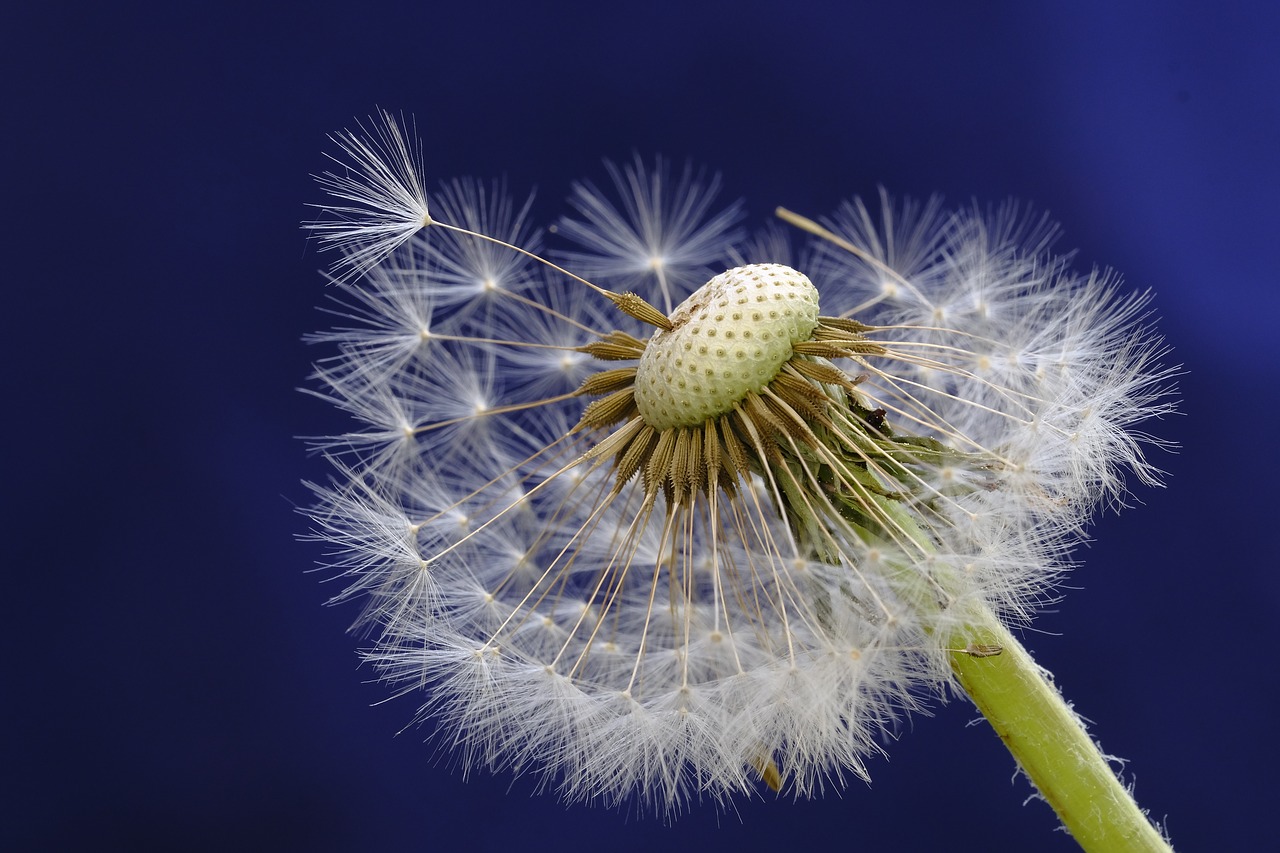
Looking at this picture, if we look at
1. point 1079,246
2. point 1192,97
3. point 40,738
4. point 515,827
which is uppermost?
point 1192,97

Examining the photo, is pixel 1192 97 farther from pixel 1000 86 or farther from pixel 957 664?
pixel 957 664

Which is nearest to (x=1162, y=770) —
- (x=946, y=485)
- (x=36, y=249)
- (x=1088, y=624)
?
(x=1088, y=624)

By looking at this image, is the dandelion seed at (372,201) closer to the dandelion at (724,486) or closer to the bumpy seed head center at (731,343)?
the dandelion at (724,486)

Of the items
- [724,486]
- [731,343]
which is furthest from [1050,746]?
[731,343]

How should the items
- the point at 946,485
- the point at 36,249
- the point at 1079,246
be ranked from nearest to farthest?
the point at 946,485 < the point at 36,249 < the point at 1079,246

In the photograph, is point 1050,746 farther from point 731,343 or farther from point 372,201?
point 372,201

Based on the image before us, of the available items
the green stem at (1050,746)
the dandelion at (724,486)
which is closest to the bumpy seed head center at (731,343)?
the dandelion at (724,486)

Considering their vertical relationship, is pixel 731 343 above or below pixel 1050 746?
above
